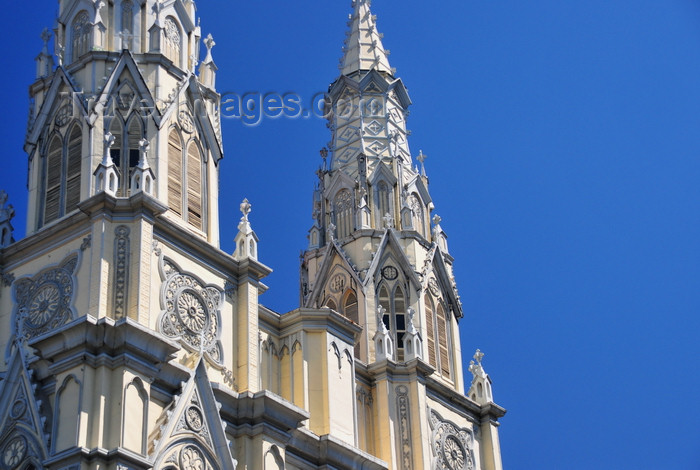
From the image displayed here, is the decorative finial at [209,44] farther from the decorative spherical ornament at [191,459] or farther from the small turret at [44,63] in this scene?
the decorative spherical ornament at [191,459]

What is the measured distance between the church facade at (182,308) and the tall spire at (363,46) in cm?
427

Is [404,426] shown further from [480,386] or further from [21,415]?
[21,415]

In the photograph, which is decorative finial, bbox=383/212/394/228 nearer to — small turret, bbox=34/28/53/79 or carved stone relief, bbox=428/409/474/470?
carved stone relief, bbox=428/409/474/470

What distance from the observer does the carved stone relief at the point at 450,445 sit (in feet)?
123

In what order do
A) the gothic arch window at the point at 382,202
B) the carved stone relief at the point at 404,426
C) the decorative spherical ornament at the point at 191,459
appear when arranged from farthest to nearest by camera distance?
the gothic arch window at the point at 382,202 < the carved stone relief at the point at 404,426 < the decorative spherical ornament at the point at 191,459

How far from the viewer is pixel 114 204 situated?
1211 inches

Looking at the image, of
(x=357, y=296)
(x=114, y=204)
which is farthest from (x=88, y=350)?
(x=357, y=296)

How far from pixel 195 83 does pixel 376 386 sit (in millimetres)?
9486

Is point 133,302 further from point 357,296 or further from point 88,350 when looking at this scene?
point 357,296

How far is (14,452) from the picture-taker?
2889 cm

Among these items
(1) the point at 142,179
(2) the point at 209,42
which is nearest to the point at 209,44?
(2) the point at 209,42

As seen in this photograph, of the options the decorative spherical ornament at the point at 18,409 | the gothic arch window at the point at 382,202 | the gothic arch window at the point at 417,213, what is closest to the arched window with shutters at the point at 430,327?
the gothic arch window at the point at 417,213

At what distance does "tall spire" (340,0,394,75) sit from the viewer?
4622cm

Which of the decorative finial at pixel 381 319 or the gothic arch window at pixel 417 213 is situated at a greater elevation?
the gothic arch window at pixel 417 213
